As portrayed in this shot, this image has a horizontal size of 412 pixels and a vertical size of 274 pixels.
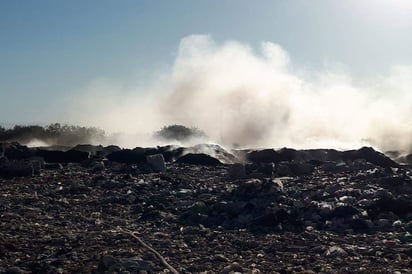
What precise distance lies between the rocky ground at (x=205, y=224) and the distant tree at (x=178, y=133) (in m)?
25.8

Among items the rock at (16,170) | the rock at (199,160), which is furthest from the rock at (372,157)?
the rock at (16,170)

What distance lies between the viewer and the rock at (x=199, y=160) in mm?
25156

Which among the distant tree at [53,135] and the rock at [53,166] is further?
the distant tree at [53,135]

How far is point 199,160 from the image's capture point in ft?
83.3

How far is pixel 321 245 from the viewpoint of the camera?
10672 mm

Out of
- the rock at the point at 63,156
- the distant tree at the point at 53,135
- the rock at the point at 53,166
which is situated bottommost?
the rock at the point at 53,166

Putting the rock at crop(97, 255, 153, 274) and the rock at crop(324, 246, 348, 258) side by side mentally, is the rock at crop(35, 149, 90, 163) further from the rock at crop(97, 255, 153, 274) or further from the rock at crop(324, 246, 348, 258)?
the rock at crop(324, 246, 348, 258)

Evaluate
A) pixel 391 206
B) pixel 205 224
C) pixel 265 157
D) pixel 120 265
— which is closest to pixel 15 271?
pixel 120 265

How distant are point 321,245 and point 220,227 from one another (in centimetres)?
259

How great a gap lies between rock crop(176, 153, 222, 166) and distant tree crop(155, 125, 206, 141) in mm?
19034

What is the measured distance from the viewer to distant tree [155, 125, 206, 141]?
152ft

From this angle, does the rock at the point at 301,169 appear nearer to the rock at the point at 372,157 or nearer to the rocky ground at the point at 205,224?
the rocky ground at the point at 205,224

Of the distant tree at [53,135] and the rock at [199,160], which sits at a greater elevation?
the distant tree at [53,135]

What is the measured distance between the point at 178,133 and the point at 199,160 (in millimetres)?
23813
